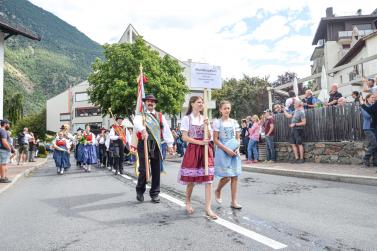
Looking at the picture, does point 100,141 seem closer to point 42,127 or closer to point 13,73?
point 42,127

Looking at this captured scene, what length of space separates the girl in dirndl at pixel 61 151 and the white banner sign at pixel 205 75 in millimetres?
6112

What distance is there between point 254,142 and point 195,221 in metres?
10.2

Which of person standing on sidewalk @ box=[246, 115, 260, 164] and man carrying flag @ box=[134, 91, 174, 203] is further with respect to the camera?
person standing on sidewalk @ box=[246, 115, 260, 164]

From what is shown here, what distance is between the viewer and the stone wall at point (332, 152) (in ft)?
37.6

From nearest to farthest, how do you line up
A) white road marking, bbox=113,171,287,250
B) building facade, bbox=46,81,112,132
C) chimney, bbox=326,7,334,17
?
white road marking, bbox=113,171,287,250 < chimney, bbox=326,7,334,17 < building facade, bbox=46,81,112,132

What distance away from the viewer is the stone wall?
11.5 meters

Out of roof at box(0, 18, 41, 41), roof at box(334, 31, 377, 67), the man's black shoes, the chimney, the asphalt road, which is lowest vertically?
the asphalt road

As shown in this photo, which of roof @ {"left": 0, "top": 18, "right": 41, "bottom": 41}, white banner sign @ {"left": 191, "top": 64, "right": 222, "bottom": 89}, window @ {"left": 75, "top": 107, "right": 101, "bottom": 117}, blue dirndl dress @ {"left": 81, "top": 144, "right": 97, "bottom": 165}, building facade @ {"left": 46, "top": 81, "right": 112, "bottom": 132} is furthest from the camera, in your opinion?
building facade @ {"left": 46, "top": 81, "right": 112, "bottom": 132}

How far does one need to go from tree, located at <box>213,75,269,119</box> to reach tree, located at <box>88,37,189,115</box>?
16137 mm

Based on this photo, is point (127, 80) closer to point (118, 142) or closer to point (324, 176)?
point (118, 142)

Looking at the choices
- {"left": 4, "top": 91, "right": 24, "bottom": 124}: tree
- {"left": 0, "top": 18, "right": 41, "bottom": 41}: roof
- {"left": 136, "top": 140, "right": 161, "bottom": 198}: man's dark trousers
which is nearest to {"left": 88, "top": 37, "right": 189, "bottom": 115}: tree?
{"left": 0, "top": 18, "right": 41, "bottom": 41}: roof

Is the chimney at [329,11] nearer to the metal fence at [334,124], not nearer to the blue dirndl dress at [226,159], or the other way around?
the metal fence at [334,124]

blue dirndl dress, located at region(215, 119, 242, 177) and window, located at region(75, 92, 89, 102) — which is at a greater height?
window, located at region(75, 92, 89, 102)

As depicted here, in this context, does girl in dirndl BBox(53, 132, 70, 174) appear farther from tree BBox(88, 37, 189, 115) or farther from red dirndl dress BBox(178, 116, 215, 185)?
tree BBox(88, 37, 189, 115)
